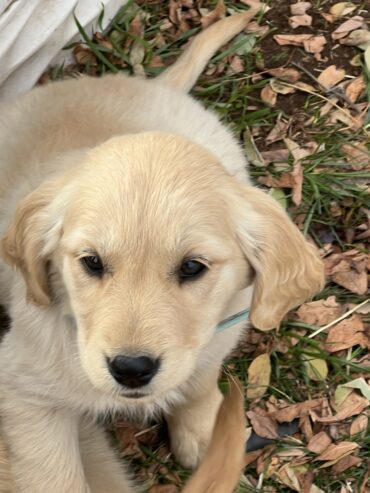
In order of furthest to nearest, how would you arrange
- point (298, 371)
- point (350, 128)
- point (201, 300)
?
point (350, 128) → point (298, 371) → point (201, 300)

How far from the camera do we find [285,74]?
414 cm

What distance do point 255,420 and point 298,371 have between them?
0.27m

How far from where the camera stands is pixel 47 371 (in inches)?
110

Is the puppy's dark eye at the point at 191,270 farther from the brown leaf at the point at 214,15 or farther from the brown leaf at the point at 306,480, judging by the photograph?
the brown leaf at the point at 214,15

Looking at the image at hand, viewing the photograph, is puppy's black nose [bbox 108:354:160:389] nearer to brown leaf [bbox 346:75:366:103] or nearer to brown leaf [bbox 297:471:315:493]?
brown leaf [bbox 297:471:315:493]

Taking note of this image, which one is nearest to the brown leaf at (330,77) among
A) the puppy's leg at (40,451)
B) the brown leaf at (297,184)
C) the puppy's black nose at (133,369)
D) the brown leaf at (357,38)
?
the brown leaf at (357,38)

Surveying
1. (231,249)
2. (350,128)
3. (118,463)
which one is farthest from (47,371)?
(350,128)

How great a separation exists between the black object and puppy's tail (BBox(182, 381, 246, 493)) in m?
0.67

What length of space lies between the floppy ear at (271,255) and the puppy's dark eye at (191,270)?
178 millimetres

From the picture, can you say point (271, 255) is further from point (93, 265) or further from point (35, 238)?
point (35, 238)

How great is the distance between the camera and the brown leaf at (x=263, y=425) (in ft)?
11.1

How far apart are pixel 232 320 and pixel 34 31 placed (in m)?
1.75

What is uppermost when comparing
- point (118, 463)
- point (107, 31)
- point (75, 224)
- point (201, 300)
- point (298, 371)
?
point (75, 224)

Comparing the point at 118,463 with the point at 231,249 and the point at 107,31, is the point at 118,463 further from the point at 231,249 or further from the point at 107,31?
the point at 107,31
